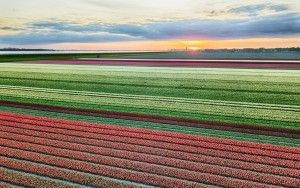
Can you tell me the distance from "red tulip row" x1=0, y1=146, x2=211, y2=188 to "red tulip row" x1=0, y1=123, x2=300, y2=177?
100cm

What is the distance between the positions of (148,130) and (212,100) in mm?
6644

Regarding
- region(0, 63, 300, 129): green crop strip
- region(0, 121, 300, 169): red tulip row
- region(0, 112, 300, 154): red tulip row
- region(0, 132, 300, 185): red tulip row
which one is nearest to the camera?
region(0, 132, 300, 185): red tulip row

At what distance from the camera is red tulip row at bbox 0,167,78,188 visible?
26.0 feet

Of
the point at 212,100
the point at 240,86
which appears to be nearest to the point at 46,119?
the point at 212,100

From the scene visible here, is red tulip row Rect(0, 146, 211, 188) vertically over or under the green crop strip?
under

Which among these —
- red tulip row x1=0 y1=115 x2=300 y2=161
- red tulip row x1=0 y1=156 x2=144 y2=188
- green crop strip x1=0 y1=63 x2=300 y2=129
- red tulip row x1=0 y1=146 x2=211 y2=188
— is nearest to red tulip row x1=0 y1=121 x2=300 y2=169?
red tulip row x1=0 y1=115 x2=300 y2=161

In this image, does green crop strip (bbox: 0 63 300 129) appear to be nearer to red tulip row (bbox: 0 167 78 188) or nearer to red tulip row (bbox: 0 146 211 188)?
red tulip row (bbox: 0 146 211 188)

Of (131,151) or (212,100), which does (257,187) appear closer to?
(131,151)

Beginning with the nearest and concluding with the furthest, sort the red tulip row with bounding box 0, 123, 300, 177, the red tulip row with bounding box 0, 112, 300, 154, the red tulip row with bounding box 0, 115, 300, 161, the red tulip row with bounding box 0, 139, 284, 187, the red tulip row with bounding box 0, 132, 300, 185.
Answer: the red tulip row with bounding box 0, 139, 284, 187 < the red tulip row with bounding box 0, 132, 300, 185 < the red tulip row with bounding box 0, 123, 300, 177 < the red tulip row with bounding box 0, 115, 300, 161 < the red tulip row with bounding box 0, 112, 300, 154

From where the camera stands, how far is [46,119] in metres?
13.8

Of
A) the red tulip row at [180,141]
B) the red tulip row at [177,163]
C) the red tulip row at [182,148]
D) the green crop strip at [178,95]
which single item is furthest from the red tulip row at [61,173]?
the green crop strip at [178,95]

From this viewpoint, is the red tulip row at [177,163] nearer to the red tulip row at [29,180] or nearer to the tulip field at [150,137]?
the tulip field at [150,137]

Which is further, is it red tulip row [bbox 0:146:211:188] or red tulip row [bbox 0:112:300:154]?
red tulip row [bbox 0:112:300:154]

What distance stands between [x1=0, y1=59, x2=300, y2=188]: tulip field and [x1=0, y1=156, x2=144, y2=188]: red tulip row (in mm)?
21
